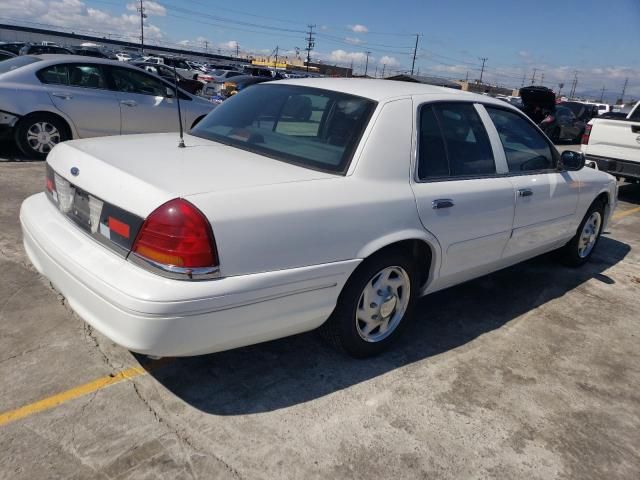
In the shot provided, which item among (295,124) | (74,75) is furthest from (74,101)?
(295,124)

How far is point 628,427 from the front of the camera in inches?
111

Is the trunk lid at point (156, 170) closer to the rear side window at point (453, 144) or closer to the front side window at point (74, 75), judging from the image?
the rear side window at point (453, 144)

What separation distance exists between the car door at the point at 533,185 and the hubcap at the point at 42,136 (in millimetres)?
6120

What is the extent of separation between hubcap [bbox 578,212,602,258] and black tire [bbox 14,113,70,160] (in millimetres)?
6667

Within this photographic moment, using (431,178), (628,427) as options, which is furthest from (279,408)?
(628,427)

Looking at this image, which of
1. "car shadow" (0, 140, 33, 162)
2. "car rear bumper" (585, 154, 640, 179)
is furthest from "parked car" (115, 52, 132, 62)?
"car rear bumper" (585, 154, 640, 179)

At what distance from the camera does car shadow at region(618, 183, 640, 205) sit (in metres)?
9.58

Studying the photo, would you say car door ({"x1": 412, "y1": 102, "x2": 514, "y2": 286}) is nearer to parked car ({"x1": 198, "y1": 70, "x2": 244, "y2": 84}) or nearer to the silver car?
the silver car

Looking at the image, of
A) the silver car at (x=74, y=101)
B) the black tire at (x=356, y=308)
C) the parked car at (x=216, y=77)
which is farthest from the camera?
the parked car at (x=216, y=77)

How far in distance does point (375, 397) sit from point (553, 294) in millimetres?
2500

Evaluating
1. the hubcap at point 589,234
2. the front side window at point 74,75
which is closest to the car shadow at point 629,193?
the hubcap at point 589,234

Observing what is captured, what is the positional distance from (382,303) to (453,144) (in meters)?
1.14

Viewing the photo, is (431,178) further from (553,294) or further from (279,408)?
(553,294)

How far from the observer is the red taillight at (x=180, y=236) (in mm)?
2221
